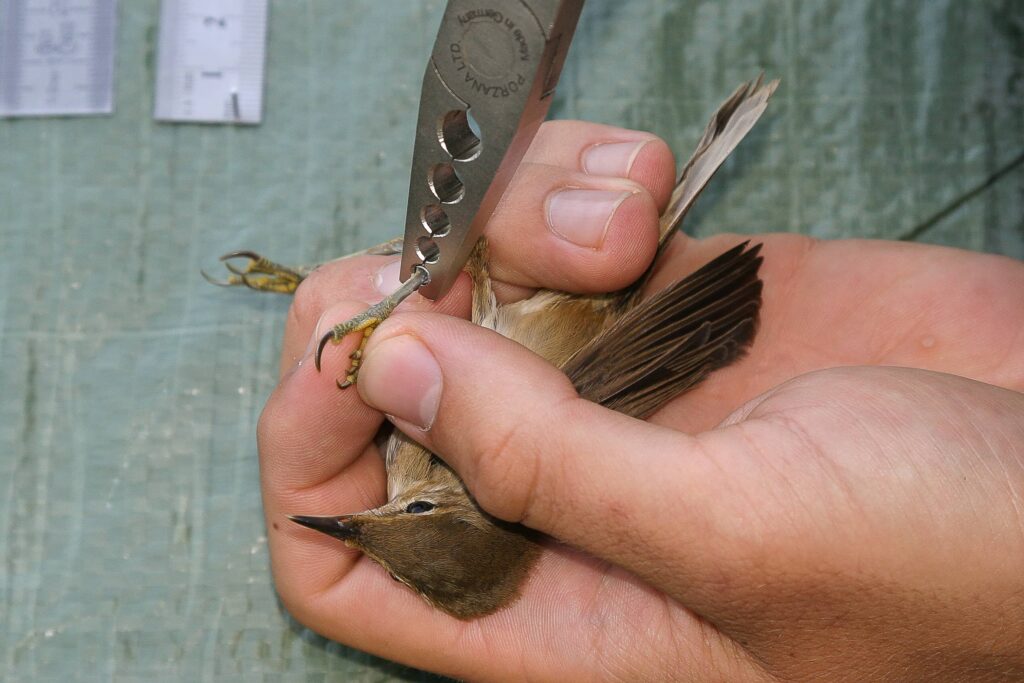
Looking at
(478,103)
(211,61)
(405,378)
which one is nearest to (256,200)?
(211,61)

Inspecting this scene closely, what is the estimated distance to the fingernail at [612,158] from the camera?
2943 mm

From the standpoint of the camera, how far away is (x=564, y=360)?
3111mm

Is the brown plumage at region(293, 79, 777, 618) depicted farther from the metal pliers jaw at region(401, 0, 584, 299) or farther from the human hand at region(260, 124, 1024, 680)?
the metal pliers jaw at region(401, 0, 584, 299)

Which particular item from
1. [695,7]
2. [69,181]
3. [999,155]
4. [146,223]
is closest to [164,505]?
[146,223]

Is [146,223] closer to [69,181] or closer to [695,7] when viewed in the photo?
[69,181]

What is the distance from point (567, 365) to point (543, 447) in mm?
836

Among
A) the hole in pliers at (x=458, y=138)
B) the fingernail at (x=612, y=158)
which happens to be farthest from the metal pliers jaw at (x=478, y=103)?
the fingernail at (x=612, y=158)

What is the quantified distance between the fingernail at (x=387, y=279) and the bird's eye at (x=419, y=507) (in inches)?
23.4

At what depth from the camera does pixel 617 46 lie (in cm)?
409

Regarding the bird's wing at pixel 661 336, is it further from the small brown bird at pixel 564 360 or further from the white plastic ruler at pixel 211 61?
the white plastic ruler at pixel 211 61

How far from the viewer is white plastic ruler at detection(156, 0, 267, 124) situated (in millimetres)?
3998

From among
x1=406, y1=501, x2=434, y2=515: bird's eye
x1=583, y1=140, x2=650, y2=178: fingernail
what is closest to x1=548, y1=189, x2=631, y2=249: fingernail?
x1=583, y1=140, x2=650, y2=178: fingernail

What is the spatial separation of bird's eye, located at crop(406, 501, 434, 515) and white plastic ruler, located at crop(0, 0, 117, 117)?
236 cm

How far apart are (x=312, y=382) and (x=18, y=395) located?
69.0 inches
